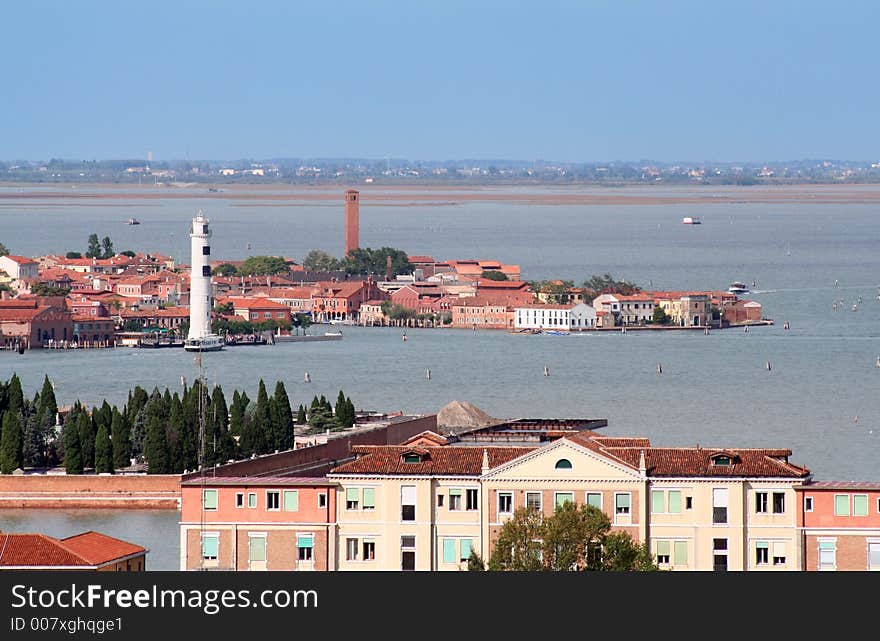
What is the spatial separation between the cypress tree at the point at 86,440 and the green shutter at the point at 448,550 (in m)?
6.17

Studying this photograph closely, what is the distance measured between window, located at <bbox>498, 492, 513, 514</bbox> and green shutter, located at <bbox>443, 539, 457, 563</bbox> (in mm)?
221

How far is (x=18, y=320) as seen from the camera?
105ft

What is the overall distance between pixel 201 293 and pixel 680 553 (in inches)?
882

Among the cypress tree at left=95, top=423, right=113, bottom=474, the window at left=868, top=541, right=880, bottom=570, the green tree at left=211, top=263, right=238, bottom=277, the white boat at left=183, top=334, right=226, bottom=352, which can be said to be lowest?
the white boat at left=183, top=334, right=226, bottom=352

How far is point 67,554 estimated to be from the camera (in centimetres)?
922

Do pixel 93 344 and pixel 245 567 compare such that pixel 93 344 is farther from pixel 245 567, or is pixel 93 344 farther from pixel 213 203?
pixel 213 203

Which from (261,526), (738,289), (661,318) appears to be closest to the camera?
(261,526)

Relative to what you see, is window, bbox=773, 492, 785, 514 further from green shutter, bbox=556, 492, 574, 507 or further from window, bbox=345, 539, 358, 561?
window, bbox=345, 539, 358, 561

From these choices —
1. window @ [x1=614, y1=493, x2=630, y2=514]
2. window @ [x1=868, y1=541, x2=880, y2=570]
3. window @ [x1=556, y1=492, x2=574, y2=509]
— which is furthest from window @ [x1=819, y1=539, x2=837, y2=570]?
window @ [x1=556, y1=492, x2=574, y2=509]

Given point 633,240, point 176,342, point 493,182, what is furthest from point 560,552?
point 493,182

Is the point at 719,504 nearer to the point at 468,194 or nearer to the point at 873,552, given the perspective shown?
the point at 873,552

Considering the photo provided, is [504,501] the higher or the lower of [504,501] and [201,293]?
the higher

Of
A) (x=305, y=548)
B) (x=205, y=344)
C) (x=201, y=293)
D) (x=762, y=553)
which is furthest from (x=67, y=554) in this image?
(x=201, y=293)

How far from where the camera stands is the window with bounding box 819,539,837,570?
969cm
